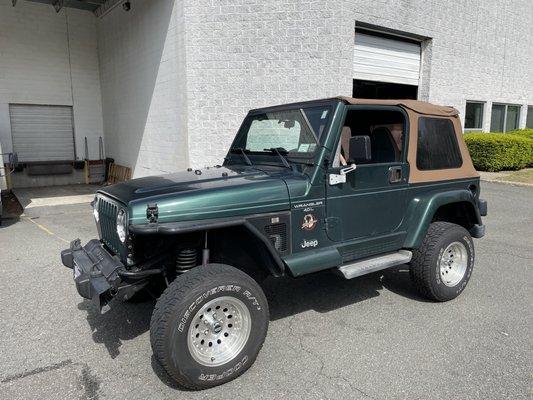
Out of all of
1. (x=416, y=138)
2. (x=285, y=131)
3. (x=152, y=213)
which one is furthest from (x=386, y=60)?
(x=152, y=213)

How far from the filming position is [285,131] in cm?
417

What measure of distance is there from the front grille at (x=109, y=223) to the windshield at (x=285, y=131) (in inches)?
61.4

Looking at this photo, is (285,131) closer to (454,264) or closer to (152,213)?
(152,213)

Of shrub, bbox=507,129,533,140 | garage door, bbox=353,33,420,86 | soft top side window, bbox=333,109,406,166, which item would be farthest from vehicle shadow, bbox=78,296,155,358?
shrub, bbox=507,129,533,140

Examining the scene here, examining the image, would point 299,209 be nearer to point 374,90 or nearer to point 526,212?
point 526,212

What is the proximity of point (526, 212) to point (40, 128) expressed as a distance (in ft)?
46.6

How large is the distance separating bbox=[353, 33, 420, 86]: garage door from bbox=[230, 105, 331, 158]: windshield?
7.33 m

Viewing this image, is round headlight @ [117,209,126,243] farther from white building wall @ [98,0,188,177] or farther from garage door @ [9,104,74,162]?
garage door @ [9,104,74,162]

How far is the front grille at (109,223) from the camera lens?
3.41 m

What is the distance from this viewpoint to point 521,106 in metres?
18.0

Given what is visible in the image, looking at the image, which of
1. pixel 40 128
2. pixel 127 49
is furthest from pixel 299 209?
pixel 40 128

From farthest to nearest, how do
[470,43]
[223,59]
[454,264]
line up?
[470,43], [223,59], [454,264]

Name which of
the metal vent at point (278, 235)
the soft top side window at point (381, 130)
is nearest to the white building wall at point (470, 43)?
the soft top side window at point (381, 130)

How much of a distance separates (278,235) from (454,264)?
2.28m
